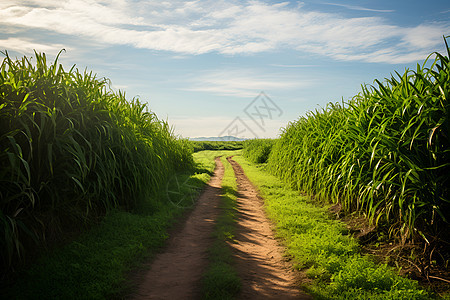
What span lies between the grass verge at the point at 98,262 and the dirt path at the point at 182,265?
218 mm

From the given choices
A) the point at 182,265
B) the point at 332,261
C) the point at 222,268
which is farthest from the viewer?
the point at 182,265

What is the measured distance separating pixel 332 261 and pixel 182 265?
1.93m

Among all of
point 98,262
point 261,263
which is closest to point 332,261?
point 261,263

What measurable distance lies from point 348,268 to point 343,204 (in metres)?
2.44

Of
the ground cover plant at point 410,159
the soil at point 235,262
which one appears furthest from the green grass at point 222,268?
the ground cover plant at point 410,159

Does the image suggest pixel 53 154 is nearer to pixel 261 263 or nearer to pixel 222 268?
pixel 222 268

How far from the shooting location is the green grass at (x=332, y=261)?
10.1 feet

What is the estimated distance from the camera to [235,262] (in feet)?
12.9

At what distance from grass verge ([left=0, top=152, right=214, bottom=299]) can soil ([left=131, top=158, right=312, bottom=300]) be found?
0.26 m

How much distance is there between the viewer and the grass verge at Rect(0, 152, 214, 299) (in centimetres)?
299

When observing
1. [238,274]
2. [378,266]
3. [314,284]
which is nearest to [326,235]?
[378,266]

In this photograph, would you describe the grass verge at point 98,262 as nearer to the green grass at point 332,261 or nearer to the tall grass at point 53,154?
the tall grass at point 53,154

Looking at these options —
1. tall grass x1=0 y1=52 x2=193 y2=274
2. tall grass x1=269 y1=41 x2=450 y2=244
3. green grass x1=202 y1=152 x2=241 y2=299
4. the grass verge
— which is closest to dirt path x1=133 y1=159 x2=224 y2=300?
green grass x1=202 y1=152 x2=241 y2=299

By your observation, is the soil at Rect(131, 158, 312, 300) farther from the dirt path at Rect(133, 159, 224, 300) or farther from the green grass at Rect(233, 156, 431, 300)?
the green grass at Rect(233, 156, 431, 300)
